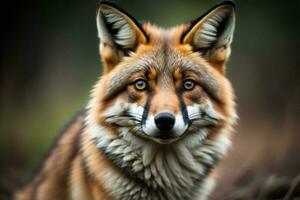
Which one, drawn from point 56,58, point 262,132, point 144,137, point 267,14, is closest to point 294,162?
point 144,137

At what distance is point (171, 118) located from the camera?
5.14m

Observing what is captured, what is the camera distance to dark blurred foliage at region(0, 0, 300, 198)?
50.1 ft

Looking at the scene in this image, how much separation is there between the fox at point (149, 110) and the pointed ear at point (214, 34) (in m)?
0.01

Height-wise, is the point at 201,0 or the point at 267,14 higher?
the point at 201,0

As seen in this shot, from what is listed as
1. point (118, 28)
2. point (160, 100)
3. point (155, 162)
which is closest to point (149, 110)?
point (160, 100)

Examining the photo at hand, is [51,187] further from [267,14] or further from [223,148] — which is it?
[267,14]

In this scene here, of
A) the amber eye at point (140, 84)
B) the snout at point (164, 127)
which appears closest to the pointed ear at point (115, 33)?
the amber eye at point (140, 84)

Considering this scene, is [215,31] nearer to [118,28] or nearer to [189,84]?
[189,84]

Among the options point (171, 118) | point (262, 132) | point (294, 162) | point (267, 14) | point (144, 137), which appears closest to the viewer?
point (171, 118)

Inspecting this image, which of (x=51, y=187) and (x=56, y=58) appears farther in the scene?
(x=56, y=58)

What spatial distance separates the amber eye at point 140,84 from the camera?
559 cm

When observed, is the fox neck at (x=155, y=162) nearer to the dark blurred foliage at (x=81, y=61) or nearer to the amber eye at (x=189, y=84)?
the amber eye at (x=189, y=84)

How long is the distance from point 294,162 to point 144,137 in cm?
376

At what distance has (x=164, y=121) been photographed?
202 inches
